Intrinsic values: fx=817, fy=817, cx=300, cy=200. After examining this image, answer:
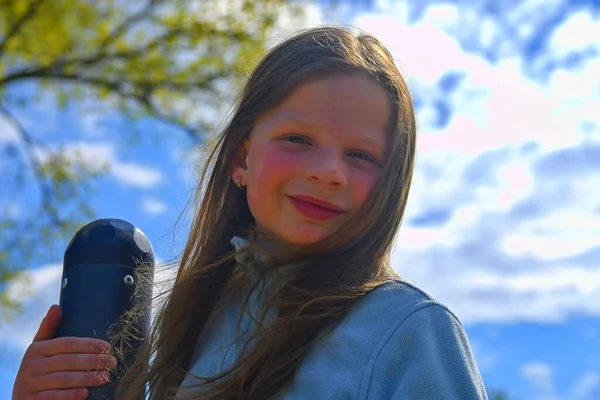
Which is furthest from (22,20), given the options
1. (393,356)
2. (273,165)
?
(393,356)

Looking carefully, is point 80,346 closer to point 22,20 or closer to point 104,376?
point 104,376

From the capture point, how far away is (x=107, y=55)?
9594mm

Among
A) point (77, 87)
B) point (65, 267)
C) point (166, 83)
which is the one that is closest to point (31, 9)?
point (77, 87)

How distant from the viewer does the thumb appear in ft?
7.29

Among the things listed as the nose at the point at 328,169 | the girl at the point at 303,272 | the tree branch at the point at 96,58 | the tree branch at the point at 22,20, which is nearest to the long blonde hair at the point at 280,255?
the girl at the point at 303,272

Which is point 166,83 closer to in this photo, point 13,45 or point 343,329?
point 13,45

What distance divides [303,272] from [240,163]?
1.67 ft

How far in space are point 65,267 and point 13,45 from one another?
26.3 feet

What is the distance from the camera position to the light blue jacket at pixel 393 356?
1.64 meters

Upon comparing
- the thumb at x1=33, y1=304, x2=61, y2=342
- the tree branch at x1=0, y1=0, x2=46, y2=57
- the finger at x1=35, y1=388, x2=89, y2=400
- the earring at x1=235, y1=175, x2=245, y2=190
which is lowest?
A: the finger at x1=35, y1=388, x2=89, y2=400

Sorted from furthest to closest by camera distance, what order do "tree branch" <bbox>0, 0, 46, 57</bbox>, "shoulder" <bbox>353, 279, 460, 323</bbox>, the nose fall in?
"tree branch" <bbox>0, 0, 46, 57</bbox> → the nose → "shoulder" <bbox>353, 279, 460, 323</bbox>

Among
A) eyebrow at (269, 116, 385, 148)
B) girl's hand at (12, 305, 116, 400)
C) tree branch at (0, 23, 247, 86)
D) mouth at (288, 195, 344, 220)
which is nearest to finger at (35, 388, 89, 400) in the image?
girl's hand at (12, 305, 116, 400)

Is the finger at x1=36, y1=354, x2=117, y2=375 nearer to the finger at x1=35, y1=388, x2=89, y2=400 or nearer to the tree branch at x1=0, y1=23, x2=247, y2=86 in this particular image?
the finger at x1=35, y1=388, x2=89, y2=400

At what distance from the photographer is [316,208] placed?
2.00 m
